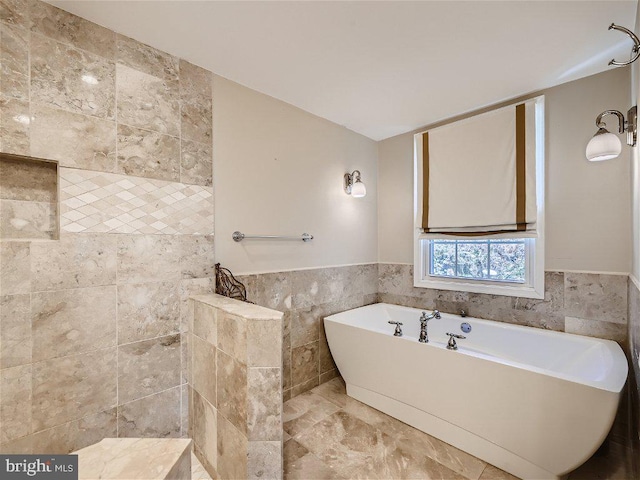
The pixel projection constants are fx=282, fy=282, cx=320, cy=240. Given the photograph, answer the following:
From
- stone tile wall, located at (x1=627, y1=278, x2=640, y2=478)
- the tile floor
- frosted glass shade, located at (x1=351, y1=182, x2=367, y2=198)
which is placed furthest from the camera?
frosted glass shade, located at (x1=351, y1=182, x2=367, y2=198)

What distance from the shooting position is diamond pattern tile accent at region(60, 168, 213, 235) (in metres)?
1.46

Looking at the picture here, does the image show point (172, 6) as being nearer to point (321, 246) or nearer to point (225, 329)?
point (225, 329)

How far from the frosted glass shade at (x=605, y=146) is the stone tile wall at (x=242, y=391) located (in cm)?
204

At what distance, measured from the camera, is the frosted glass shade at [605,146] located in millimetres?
1605

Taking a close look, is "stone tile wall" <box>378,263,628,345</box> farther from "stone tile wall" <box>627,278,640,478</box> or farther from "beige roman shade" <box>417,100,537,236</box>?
"beige roman shade" <box>417,100,537,236</box>

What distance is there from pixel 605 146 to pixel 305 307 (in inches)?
90.0

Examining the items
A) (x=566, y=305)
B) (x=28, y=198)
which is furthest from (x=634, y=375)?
(x=28, y=198)

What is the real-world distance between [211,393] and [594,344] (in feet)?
8.16

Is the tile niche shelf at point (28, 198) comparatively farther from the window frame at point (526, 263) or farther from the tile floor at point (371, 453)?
the window frame at point (526, 263)

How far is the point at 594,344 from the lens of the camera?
1.91 m

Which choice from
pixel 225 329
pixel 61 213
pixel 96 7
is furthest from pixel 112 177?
pixel 225 329

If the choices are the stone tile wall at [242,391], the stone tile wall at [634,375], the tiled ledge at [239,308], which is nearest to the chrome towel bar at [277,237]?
the tiled ledge at [239,308]
